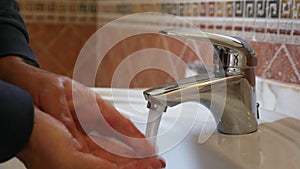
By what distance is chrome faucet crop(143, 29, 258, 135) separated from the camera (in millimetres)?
485

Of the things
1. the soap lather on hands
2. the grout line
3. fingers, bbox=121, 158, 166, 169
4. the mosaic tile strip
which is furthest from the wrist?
the mosaic tile strip

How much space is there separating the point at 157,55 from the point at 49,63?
1.96ft

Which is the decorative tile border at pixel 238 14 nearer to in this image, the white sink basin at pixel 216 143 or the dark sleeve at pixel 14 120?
the white sink basin at pixel 216 143

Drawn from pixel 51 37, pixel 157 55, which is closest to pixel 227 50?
pixel 157 55

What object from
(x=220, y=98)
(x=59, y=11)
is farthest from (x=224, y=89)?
(x=59, y=11)

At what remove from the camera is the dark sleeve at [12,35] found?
1.38 ft

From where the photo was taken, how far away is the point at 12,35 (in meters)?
0.44

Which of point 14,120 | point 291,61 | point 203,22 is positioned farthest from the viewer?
point 203,22

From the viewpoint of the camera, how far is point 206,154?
540mm

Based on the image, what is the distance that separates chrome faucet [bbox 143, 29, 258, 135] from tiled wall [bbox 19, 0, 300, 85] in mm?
106

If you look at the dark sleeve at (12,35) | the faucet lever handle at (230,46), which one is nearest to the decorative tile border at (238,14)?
the faucet lever handle at (230,46)

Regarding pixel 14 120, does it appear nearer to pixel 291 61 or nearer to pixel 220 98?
pixel 220 98

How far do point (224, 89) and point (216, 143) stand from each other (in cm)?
7

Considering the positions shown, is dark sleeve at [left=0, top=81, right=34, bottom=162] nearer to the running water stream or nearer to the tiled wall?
the running water stream
